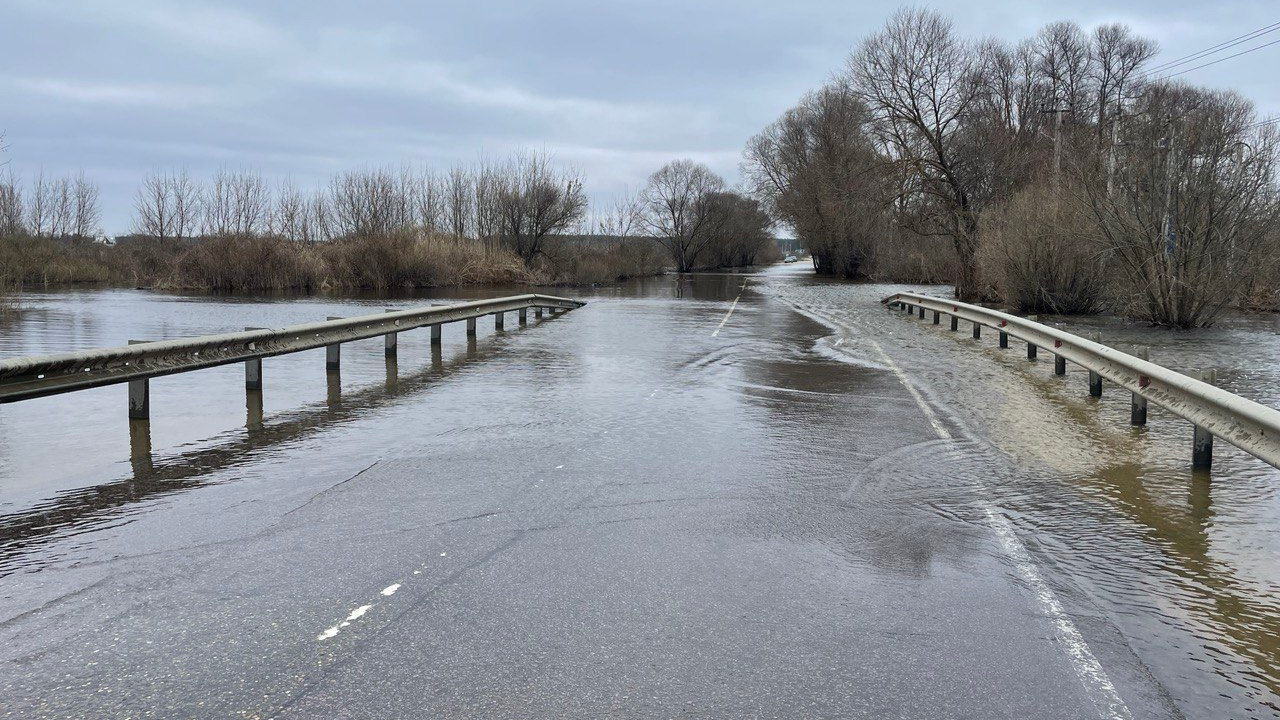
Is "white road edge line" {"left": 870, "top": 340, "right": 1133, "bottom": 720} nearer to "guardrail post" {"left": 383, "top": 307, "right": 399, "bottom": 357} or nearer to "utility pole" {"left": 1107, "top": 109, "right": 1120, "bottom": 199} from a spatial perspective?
"guardrail post" {"left": 383, "top": 307, "right": 399, "bottom": 357}

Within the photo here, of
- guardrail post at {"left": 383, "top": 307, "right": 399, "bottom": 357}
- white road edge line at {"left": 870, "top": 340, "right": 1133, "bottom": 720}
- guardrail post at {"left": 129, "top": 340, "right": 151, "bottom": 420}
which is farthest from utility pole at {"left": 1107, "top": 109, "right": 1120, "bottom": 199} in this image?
guardrail post at {"left": 129, "top": 340, "right": 151, "bottom": 420}

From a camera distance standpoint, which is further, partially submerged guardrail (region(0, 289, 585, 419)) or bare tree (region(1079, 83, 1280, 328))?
bare tree (region(1079, 83, 1280, 328))

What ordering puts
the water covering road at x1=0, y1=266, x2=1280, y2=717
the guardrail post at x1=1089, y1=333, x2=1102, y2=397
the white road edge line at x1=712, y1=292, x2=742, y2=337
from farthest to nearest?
1. the white road edge line at x1=712, y1=292, x2=742, y2=337
2. the guardrail post at x1=1089, y1=333, x2=1102, y2=397
3. the water covering road at x1=0, y1=266, x2=1280, y2=717

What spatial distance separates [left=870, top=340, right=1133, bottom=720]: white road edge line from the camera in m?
3.88

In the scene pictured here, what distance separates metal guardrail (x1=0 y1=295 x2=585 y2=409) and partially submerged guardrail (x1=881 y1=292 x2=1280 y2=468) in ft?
28.9

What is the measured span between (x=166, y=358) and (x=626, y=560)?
20.9 feet

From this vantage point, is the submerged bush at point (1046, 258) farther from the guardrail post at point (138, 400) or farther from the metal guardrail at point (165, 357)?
the guardrail post at point (138, 400)

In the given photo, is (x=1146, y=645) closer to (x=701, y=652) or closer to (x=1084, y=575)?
(x=1084, y=575)

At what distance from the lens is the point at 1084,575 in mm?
5500

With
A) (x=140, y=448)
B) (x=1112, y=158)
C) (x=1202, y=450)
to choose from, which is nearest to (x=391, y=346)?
(x=140, y=448)

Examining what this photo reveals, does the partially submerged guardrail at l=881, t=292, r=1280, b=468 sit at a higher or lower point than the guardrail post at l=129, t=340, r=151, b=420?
higher

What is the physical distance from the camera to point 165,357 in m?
9.97

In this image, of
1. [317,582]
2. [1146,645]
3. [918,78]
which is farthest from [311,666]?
[918,78]

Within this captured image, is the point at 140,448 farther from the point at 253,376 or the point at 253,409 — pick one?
the point at 253,376
